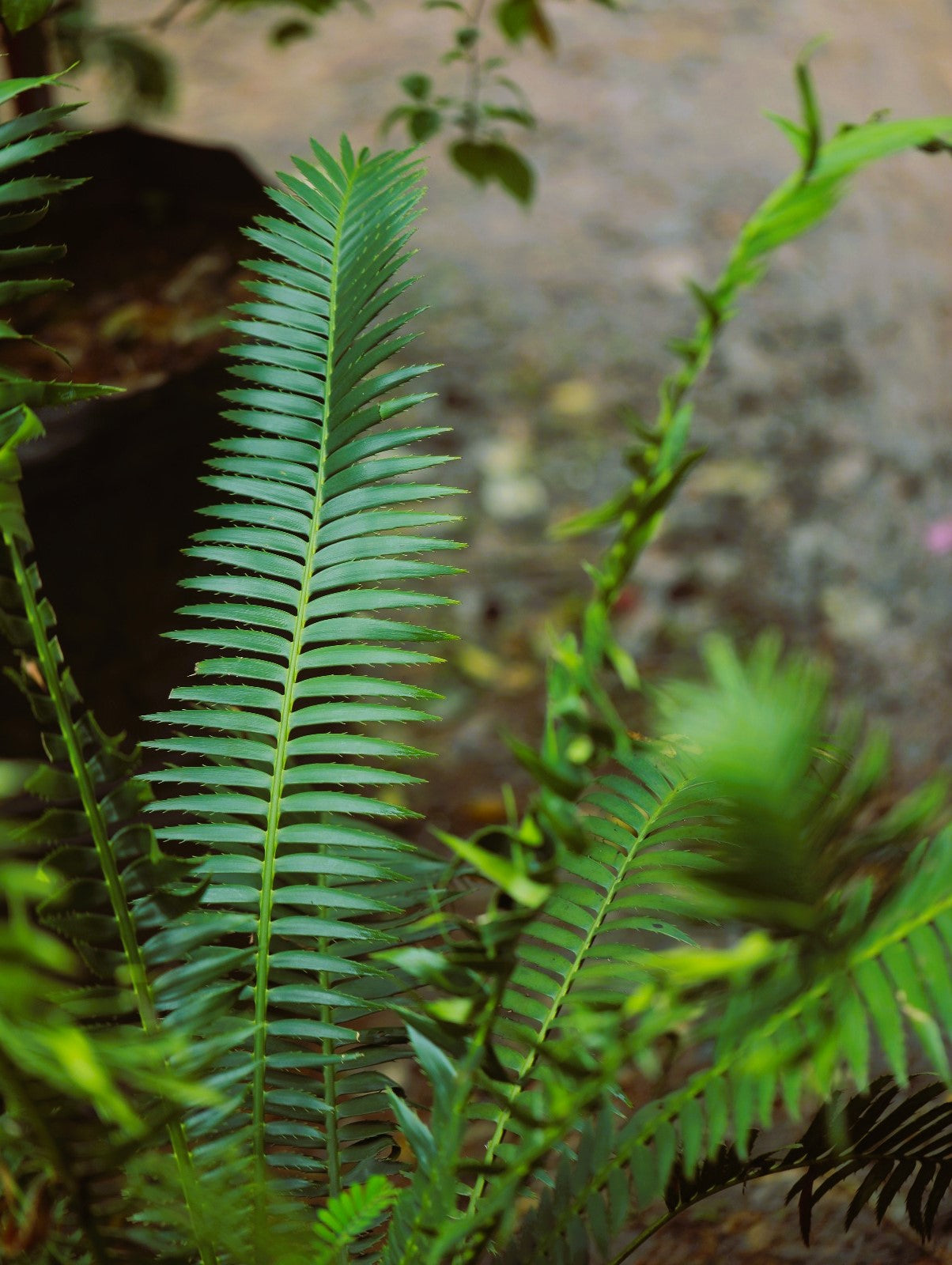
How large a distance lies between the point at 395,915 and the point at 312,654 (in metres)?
0.24

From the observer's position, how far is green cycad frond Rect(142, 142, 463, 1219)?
25.6 inches

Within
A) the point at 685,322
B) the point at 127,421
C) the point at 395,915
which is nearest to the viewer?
the point at 395,915

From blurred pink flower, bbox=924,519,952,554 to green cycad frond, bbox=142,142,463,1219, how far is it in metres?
1.39

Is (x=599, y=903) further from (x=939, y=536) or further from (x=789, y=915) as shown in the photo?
(x=939, y=536)

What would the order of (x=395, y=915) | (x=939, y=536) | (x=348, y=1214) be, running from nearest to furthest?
(x=348, y=1214) → (x=395, y=915) → (x=939, y=536)

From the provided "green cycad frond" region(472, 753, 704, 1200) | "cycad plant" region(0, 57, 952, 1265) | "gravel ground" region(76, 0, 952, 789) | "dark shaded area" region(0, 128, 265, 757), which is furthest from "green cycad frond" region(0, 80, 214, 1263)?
"gravel ground" region(76, 0, 952, 789)

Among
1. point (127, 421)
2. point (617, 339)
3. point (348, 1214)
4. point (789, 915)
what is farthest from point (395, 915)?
point (617, 339)

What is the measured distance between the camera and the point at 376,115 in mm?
2502

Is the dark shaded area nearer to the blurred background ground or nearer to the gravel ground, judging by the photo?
the blurred background ground

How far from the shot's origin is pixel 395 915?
2.61 feet

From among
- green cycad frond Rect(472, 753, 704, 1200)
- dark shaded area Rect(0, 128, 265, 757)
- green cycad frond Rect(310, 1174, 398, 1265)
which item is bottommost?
green cycad frond Rect(310, 1174, 398, 1265)

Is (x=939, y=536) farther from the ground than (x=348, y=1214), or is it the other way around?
(x=939, y=536)

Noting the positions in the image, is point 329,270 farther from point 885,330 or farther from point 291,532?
point 885,330

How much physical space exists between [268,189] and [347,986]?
50cm
